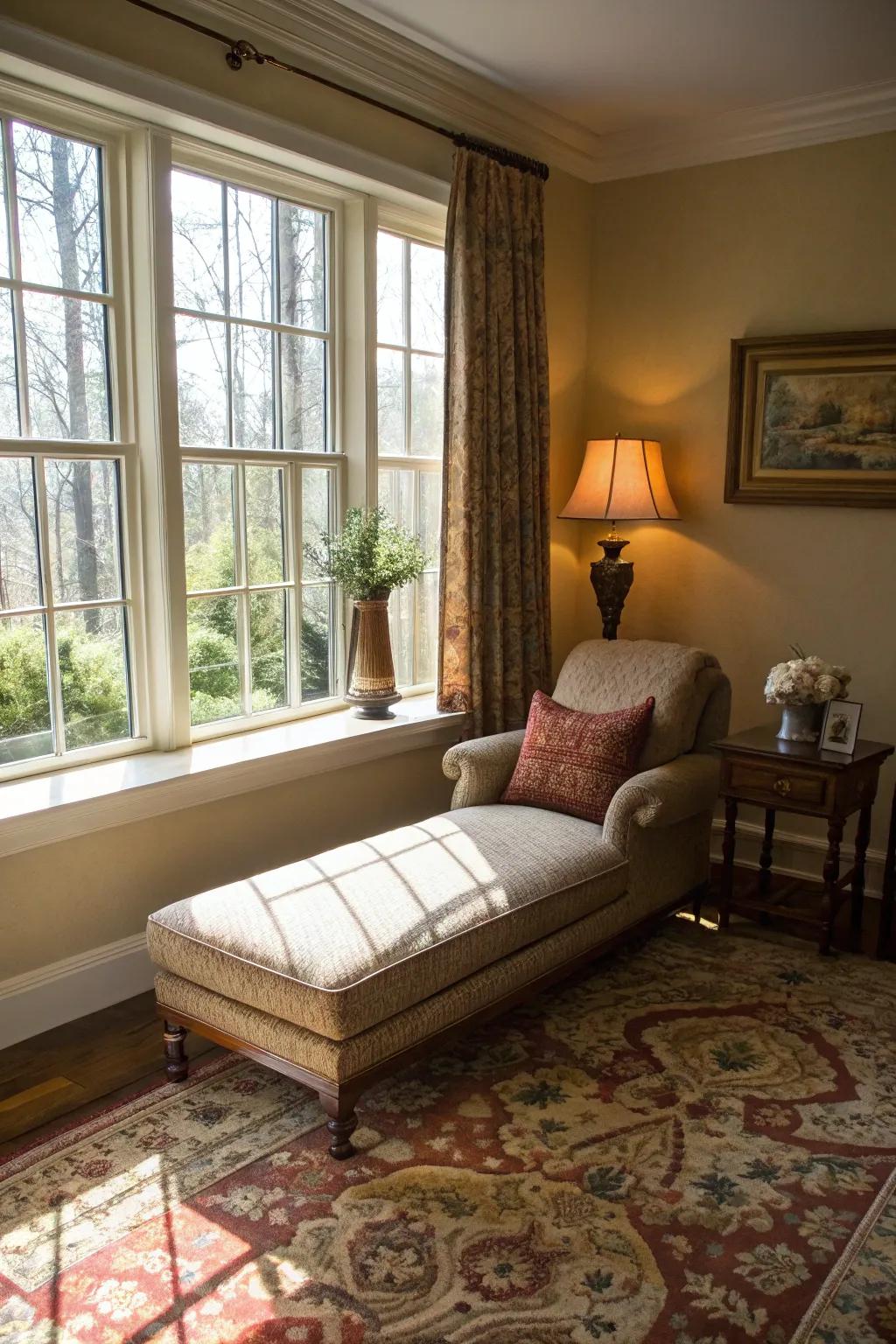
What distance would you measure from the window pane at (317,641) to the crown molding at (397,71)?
164 cm

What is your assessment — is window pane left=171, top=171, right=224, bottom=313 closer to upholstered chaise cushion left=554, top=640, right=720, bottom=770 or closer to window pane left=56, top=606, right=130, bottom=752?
window pane left=56, top=606, right=130, bottom=752

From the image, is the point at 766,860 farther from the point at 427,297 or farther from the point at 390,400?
the point at 427,297

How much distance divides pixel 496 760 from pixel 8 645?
1.59m

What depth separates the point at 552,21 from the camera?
133 inches

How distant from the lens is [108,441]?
320 cm

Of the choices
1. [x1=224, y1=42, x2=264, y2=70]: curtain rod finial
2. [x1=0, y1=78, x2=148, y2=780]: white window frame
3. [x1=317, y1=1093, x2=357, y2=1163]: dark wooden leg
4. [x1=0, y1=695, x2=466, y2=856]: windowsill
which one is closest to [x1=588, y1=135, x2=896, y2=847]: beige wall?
[x1=0, y1=695, x2=466, y2=856]: windowsill

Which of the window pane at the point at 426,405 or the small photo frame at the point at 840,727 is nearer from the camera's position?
the small photo frame at the point at 840,727

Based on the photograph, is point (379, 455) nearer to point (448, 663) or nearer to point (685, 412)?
point (448, 663)

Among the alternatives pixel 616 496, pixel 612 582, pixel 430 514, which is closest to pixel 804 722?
pixel 612 582

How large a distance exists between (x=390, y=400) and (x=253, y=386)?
0.64 metres

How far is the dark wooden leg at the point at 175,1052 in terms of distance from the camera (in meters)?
2.77

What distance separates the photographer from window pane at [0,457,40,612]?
9.71 ft

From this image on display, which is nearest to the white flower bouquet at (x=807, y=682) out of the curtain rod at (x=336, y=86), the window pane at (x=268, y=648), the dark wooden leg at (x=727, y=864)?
the dark wooden leg at (x=727, y=864)

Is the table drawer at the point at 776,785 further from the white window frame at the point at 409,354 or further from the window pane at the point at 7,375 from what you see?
the window pane at the point at 7,375
